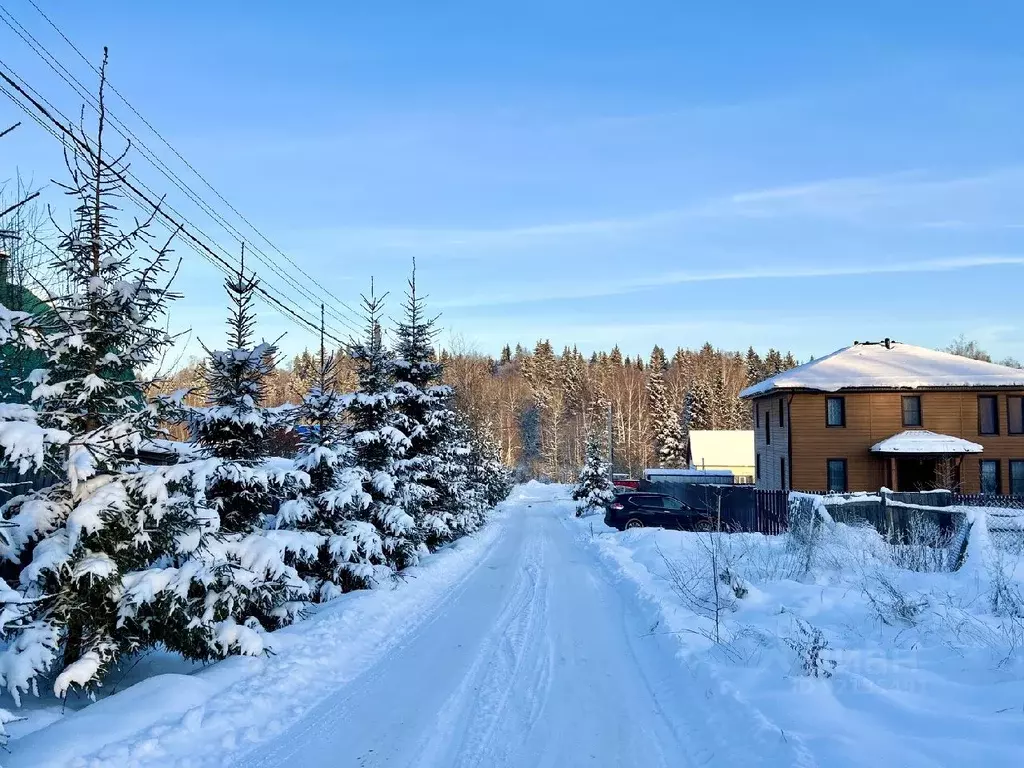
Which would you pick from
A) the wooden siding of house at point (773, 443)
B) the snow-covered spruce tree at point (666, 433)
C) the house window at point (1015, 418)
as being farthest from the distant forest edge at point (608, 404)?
the house window at point (1015, 418)

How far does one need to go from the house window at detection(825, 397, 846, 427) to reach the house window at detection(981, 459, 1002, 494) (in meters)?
6.46

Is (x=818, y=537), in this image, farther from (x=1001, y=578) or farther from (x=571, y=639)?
(x=571, y=639)

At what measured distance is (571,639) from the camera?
9102 mm

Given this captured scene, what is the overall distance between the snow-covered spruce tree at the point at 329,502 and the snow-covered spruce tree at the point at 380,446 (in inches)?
64.1

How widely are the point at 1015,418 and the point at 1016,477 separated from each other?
2638 mm

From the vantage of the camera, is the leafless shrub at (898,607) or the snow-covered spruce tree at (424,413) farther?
the snow-covered spruce tree at (424,413)

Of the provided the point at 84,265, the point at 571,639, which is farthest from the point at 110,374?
the point at 571,639

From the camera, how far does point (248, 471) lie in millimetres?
8289

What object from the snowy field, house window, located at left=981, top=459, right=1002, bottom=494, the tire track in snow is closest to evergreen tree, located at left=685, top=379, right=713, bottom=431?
house window, located at left=981, top=459, right=1002, bottom=494

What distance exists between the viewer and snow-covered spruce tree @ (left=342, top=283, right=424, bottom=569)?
567 inches

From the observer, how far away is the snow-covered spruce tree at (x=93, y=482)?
5938 millimetres

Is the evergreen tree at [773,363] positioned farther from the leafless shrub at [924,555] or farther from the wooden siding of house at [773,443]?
the leafless shrub at [924,555]

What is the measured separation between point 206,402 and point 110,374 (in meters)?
2.34

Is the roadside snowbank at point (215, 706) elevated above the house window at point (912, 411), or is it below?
below
